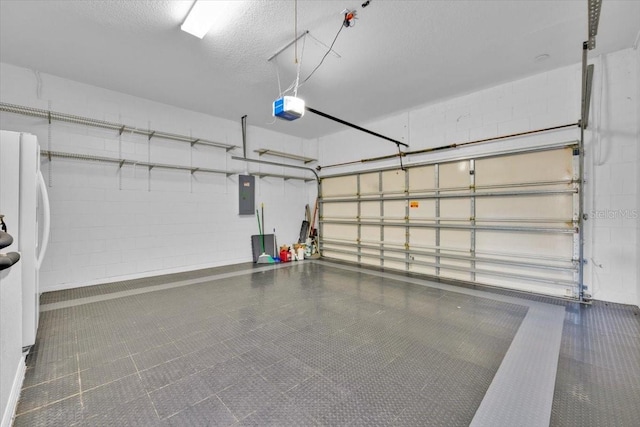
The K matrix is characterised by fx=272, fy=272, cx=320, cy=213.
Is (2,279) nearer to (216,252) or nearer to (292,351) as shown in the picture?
(292,351)

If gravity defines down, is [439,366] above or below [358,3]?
below

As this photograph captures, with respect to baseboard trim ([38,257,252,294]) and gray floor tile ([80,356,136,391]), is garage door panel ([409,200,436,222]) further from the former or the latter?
gray floor tile ([80,356,136,391])

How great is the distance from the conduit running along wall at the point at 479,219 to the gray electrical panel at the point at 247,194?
7.39ft

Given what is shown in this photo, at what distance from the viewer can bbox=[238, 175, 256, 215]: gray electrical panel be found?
6035 millimetres

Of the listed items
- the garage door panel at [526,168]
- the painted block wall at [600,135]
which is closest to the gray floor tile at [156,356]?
the garage door panel at [526,168]

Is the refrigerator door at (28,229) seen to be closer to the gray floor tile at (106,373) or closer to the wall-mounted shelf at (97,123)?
the gray floor tile at (106,373)

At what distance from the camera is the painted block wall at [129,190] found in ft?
12.9

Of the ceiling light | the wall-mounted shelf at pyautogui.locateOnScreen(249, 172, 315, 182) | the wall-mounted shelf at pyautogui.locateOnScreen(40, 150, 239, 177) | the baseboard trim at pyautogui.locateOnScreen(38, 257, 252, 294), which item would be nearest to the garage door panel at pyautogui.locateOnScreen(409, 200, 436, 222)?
the ceiling light

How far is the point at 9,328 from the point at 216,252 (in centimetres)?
416

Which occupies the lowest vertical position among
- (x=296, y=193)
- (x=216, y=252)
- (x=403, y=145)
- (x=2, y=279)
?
(x=216, y=252)

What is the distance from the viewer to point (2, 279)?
143 cm

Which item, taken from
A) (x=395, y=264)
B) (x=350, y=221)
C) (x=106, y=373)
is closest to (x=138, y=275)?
(x=106, y=373)

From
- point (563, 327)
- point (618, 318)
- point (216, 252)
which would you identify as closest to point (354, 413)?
point (563, 327)

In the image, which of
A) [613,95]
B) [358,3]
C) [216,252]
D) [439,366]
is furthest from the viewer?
[216,252]
